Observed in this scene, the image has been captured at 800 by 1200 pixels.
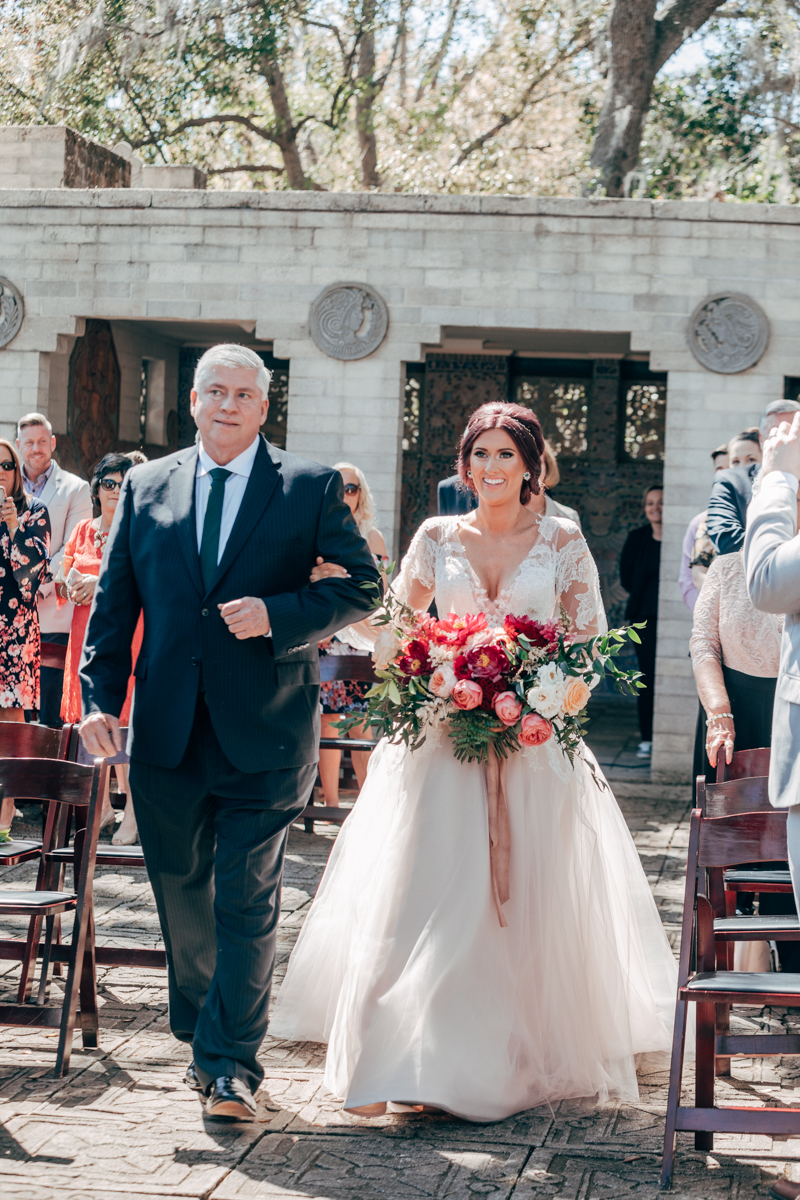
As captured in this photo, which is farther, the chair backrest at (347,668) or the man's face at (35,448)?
the man's face at (35,448)

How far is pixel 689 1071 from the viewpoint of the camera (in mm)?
4449

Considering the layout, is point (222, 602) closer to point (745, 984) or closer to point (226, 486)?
point (226, 486)

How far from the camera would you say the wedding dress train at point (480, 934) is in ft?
13.1

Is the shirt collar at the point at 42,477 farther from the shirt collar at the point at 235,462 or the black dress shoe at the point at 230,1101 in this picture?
the black dress shoe at the point at 230,1101

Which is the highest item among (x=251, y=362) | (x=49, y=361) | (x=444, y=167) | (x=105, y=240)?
(x=444, y=167)

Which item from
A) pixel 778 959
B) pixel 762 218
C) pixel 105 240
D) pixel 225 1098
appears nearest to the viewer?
pixel 225 1098

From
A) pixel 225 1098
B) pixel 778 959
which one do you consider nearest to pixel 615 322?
pixel 778 959

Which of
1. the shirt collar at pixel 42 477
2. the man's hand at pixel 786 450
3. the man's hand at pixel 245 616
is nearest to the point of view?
the man's hand at pixel 786 450

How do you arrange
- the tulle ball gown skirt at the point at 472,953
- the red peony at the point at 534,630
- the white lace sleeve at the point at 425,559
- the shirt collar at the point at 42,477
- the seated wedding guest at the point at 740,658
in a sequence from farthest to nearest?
the shirt collar at the point at 42,477
the seated wedding guest at the point at 740,658
the white lace sleeve at the point at 425,559
the red peony at the point at 534,630
the tulle ball gown skirt at the point at 472,953

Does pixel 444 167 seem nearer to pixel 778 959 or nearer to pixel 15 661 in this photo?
pixel 15 661

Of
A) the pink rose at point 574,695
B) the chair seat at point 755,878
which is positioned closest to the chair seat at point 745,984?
the chair seat at point 755,878

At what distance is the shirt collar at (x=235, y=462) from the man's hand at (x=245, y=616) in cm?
53

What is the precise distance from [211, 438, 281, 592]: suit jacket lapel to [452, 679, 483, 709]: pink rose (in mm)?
814

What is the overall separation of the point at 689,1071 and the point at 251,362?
2.73 metres
